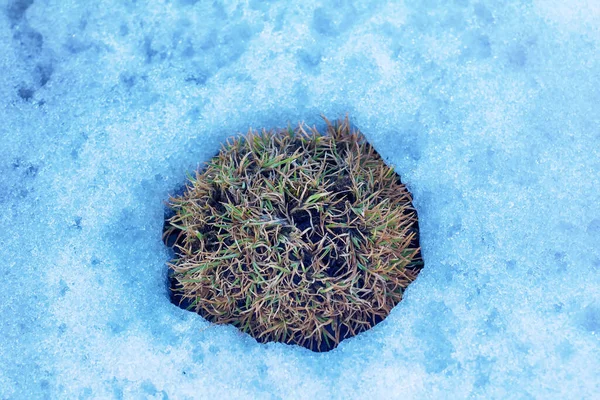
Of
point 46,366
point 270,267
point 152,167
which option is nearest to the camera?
point 270,267

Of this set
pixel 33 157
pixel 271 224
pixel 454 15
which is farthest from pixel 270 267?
pixel 454 15

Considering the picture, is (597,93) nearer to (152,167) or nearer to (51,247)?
(152,167)

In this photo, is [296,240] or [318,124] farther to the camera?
[318,124]
